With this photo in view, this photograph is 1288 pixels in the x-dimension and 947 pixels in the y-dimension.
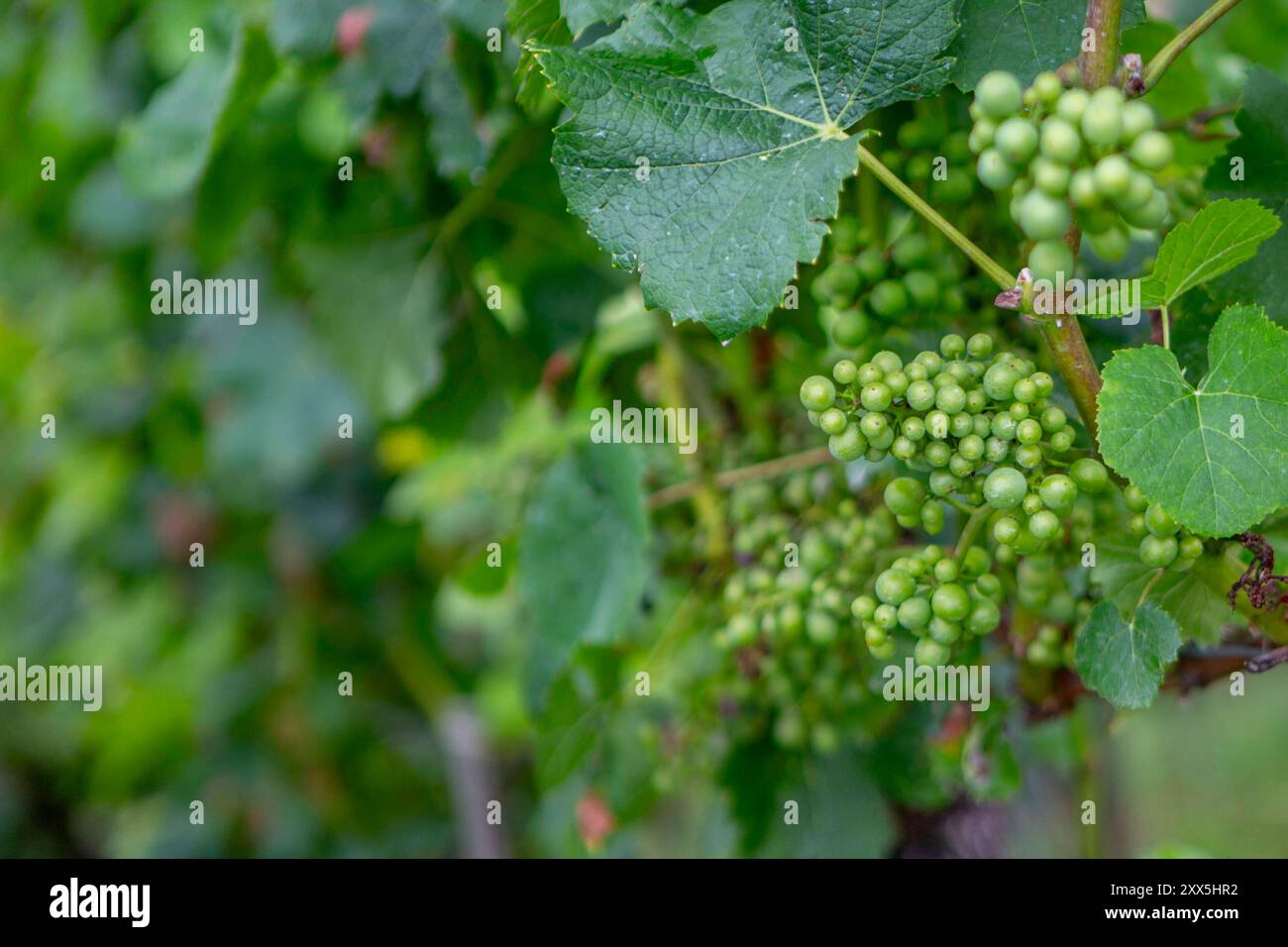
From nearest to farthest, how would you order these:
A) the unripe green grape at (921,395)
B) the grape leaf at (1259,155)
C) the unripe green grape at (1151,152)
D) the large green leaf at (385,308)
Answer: the unripe green grape at (1151,152) < the unripe green grape at (921,395) < the grape leaf at (1259,155) < the large green leaf at (385,308)

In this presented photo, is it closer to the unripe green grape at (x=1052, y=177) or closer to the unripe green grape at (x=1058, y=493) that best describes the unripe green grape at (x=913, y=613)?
the unripe green grape at (x=1058, y=493)

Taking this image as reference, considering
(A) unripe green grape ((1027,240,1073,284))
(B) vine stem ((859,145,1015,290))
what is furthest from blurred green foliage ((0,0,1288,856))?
(A) unripe green grape ((1027,240,1073,284))

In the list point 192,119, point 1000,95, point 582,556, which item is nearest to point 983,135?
point 1000,95

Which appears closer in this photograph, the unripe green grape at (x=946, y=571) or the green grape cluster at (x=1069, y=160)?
the green grape cluster at (x=1069, y=160)

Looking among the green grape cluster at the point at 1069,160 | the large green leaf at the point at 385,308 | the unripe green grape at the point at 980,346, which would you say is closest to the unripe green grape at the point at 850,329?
the unripe green grape at the point at 980,346

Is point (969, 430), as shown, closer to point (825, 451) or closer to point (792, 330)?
point (825, 451)
